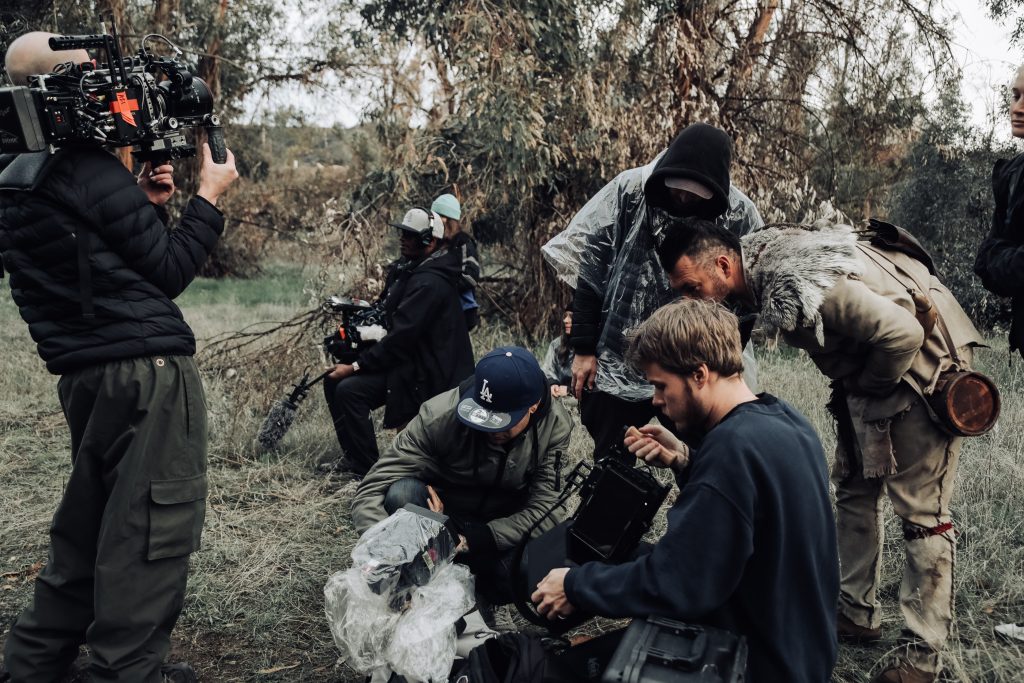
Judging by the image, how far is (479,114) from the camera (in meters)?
5.96

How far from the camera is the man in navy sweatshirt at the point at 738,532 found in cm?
179

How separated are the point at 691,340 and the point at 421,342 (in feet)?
10.0

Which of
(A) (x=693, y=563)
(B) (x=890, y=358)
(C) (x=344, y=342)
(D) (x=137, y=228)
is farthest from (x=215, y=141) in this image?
(C) (x=344, y=342)

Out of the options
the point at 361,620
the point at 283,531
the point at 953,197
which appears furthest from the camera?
the point at 953,197

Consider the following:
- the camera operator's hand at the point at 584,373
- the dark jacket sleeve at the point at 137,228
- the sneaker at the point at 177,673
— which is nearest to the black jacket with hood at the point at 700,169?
the camera operator's hand at the point at 584,373

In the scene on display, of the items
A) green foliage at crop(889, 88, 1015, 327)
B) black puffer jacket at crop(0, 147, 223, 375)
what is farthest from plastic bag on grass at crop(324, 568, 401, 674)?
green foliage at crop(889, 88, 1015, 327)

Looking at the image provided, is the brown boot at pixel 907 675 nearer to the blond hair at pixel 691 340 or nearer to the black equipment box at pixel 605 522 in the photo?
the black equipment box at pixel 605 522

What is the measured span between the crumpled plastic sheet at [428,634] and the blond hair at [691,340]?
0.97 metres

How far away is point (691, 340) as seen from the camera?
74.6 inches

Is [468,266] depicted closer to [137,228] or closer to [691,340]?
[137,228]

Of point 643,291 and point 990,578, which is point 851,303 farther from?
point 990,578

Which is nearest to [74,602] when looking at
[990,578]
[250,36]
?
[990,578]

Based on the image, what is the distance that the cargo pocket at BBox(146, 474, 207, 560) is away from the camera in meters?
2.52

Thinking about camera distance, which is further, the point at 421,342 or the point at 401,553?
the point at 421,342
